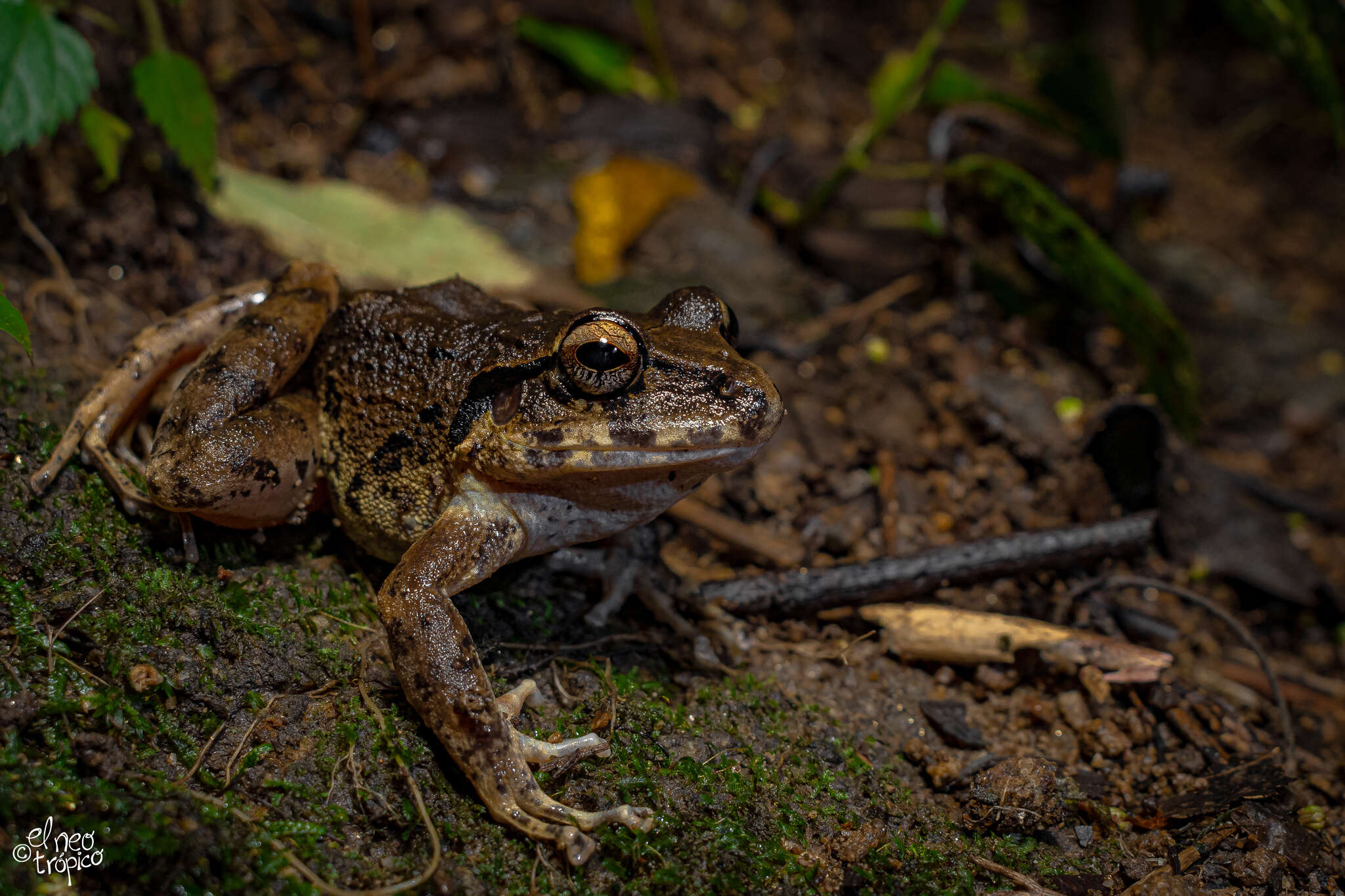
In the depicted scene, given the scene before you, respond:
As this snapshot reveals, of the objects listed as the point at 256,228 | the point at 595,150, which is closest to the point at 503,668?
the point at 256,228

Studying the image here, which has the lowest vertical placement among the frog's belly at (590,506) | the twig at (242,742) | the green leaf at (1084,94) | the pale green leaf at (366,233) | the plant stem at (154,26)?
the twig at (242,742)

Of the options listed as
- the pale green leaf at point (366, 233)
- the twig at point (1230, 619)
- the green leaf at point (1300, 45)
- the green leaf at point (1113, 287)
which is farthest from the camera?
the pale green leaf at point (366, 233)

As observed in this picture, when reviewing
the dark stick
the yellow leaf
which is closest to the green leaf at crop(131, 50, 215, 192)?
the yellow leaf

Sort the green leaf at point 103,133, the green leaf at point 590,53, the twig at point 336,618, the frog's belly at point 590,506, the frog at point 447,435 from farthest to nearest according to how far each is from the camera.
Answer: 1. the green leaf at point 590,53
2. the green leaf at point 103,133
3. the twig at point 336,618
4. the frog's belly at point 590,506
5. the frog at point 447,435

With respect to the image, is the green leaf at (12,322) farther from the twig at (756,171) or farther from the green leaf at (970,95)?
the green leaf at (970,95)

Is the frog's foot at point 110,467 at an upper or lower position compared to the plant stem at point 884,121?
lower

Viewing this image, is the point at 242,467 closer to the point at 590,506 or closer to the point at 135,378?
the point at 135,378

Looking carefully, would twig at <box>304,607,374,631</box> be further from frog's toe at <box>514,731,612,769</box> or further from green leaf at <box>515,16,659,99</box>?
green leaf at <box>515,16,659,99</box>

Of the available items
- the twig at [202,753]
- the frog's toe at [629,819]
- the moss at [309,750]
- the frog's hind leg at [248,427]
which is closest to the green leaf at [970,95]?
the moss at [309,750]
